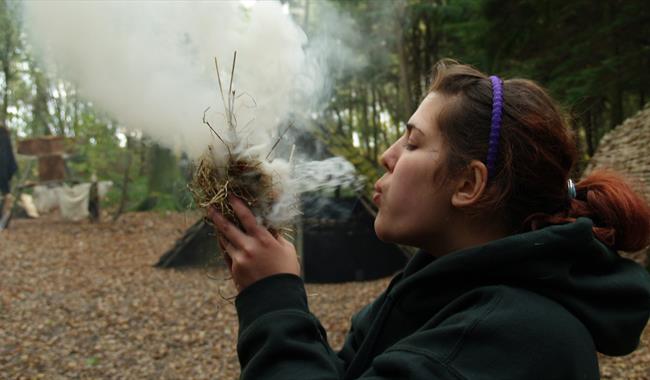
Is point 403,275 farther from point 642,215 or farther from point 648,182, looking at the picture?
point 648,182

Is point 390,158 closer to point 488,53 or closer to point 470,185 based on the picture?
point 470,185

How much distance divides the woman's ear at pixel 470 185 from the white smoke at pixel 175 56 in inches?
38.3

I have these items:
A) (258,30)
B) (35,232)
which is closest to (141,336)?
(258,30)

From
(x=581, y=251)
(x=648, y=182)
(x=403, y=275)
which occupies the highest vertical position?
(x=581, y=251)

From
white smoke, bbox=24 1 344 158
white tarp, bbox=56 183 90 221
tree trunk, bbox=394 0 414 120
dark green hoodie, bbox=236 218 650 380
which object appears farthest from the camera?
white tarp, bbox=56 183 90 221

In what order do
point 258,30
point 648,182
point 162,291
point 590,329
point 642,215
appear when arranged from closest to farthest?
point 590,329
point 642,215
point 258,30
point 648,182
point 162,291

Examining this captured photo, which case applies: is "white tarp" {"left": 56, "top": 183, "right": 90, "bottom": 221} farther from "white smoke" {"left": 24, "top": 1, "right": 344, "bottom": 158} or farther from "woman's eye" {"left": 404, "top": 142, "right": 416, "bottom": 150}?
"woman's eye" {"left": 404, "top": 142, "right": 416, "bottom": 150}

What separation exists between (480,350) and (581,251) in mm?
383

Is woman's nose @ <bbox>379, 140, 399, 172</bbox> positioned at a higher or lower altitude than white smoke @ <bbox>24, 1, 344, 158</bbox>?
lower

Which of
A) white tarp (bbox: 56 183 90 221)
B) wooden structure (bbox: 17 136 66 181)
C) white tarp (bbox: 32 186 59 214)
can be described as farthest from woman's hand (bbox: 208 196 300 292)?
white tarp (bbox: 32 186 59 214)

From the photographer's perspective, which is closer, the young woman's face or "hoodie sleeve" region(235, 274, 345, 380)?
"hoodie sleeve" region(235, 274, 345, 380)

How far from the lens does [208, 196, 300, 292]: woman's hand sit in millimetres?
1523

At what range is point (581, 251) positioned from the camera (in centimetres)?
129

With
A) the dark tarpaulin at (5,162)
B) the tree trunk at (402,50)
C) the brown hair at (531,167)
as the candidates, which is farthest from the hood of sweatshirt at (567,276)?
the dark tarpaulin at (5,162)
